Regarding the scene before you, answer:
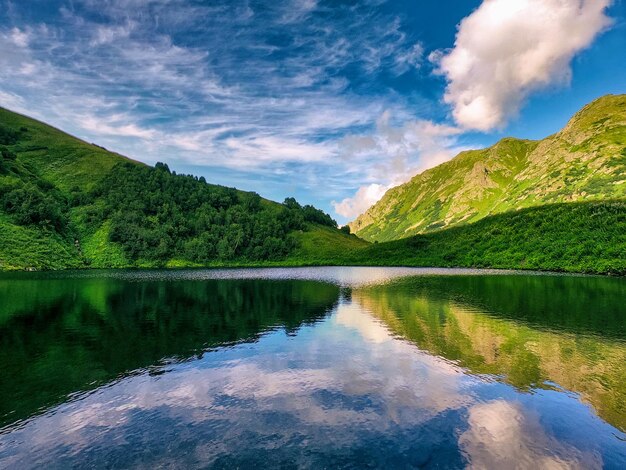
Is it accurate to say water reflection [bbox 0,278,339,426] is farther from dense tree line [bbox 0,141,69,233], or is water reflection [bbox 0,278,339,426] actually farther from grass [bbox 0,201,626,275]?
dense tree line [bbox 0,141,69,233]

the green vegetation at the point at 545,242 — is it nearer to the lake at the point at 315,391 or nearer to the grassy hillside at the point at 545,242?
the grassy hillside at the point at 545,242

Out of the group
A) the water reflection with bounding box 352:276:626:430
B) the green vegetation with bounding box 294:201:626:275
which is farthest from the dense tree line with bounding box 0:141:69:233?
the green vegetation with bounding box 294:201:626:275

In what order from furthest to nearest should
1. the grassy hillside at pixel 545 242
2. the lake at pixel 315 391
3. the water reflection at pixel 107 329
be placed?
1. the grassy hillside at pixel 545 242
2. the water reflection at pixel 107 329
3. the lake at pixel 315 391

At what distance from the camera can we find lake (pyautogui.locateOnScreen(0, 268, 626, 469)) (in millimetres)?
15641

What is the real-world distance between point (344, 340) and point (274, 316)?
1627 centimetres

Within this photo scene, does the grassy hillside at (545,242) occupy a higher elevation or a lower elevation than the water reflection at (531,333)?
higher

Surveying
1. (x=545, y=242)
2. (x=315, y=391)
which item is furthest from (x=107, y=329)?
(x=545, y=242)

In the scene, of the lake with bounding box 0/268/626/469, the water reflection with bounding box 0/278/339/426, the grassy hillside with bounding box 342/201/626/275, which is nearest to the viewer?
the lake with bounding box 0/268/626/469

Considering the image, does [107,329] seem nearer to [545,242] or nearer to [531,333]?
[531,333]

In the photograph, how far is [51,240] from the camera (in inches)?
6388

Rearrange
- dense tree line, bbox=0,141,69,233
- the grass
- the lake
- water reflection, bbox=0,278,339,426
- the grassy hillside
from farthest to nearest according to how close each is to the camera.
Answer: dense tree line, bbox=0,141,69,233, the grass, the grassy hillside, water reflection, bbox=0,278,339,426, the lake

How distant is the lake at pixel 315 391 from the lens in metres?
15.6

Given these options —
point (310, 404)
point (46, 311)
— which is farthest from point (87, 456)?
point (46, 311)

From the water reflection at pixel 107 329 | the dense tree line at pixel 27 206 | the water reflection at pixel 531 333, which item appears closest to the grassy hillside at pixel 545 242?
the water reflection at pixel 531 333
